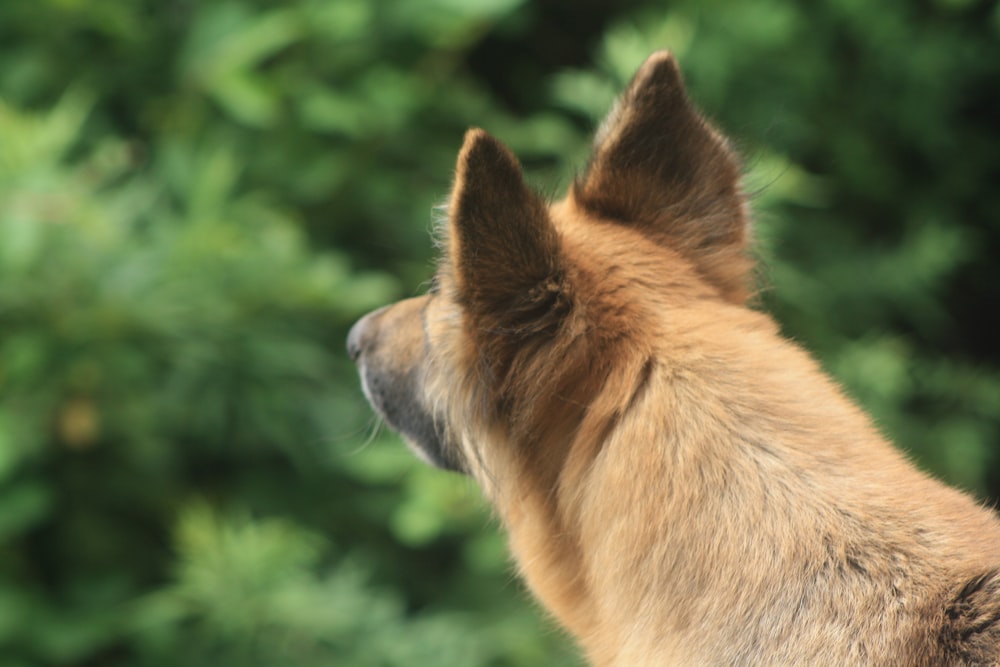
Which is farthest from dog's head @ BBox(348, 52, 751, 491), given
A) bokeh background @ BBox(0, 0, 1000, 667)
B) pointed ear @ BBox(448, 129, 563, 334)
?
bokeh background @ BBox(0, 0, 1000, 667)

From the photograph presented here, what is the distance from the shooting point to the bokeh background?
108 inches

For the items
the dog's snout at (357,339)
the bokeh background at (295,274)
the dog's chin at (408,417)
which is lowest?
the bokeh background at (295,274)

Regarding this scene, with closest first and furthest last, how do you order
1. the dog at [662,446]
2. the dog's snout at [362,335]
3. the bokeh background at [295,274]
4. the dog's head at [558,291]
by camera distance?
1. the dog at [662,446]
2. the dog's head at [558,291]
3. the dog's snout at [362,335]
4. the bokeh background at [295,274]

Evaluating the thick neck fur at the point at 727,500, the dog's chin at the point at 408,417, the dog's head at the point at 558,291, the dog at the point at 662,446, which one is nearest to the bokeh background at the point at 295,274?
the dog's chin at the point at 408,417

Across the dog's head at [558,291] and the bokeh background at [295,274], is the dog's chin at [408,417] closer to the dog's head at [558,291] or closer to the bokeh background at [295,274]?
the dog's head at [558,291]

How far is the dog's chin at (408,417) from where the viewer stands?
5.52ft

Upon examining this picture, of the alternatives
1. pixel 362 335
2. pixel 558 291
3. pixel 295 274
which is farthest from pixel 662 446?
pixel 295 274

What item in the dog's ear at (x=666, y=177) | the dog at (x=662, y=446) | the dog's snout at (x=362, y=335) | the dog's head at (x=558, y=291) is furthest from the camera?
the dog's snout at (x=362, y=335)

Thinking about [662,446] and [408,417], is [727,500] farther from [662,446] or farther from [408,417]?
[408,417]

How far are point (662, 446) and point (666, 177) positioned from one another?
512 millimetres

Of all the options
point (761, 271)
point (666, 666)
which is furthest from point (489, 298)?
point (761, 271)

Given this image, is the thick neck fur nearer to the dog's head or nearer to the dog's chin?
the dog's head

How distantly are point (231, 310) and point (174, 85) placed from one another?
2.65ft

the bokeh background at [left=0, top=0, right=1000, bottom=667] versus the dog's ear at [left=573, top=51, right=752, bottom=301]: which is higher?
the dog's ear at [left=573, top=51, right=752, bottom=301]
